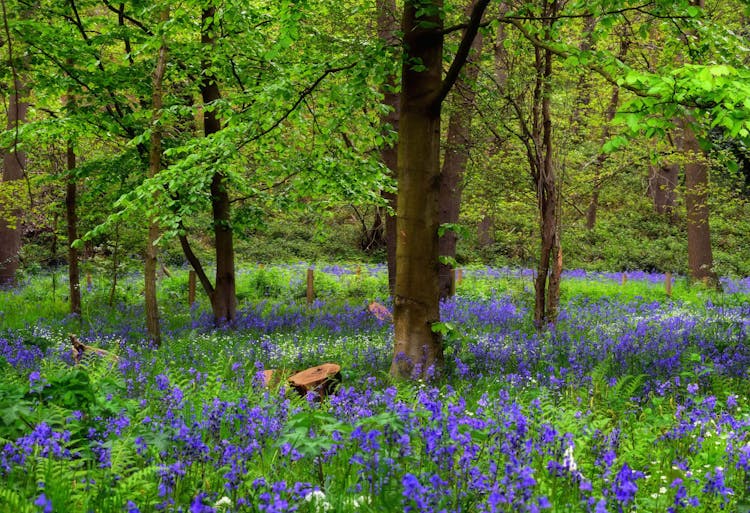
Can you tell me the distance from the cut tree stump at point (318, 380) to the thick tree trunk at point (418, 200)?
72cm

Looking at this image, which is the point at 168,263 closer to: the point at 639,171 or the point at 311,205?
the point at 311,205

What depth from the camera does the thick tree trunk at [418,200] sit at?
7.02 meters

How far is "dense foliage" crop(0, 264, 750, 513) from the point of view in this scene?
A: 2.88 metres

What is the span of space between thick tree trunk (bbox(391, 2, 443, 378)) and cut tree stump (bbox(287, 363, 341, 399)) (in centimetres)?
72

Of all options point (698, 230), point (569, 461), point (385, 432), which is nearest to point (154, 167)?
point (385, 432)

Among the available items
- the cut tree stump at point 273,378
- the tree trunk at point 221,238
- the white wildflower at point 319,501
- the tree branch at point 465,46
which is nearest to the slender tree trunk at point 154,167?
the cut tree stump at point 273,378

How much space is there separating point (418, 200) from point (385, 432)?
13.7ft

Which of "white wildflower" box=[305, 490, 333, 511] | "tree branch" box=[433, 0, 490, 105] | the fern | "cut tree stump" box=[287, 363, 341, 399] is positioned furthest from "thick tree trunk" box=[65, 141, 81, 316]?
"white wildflower" box=[305, 490, 333, 511]

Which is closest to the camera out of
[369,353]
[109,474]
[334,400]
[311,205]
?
[109,474]

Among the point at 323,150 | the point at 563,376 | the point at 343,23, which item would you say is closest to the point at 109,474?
the point at 563,376

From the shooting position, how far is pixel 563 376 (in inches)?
272

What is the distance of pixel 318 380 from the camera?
22.9ft

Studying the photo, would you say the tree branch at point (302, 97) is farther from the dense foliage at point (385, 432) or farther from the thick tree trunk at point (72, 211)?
the thick tree trunk at point (72, 211)

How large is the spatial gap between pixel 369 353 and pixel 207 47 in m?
5.43
